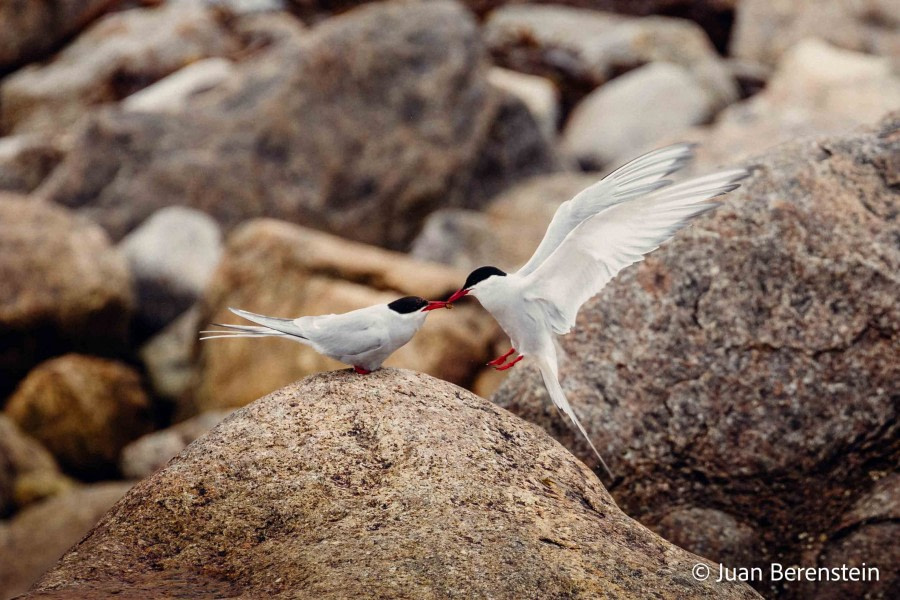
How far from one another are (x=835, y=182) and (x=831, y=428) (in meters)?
1.46

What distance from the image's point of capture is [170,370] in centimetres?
1393

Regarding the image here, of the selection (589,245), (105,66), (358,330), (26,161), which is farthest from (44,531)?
(105,66)

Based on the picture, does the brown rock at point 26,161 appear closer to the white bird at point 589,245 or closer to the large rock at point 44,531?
the large rock at point 44,531

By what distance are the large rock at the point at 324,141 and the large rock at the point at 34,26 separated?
231 inches

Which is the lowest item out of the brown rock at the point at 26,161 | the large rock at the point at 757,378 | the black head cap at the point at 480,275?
the brown rock at the point at 26,161

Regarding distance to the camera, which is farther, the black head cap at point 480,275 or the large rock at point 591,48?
the large rock at point 591,48

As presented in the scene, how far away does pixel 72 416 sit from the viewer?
12.6 metres

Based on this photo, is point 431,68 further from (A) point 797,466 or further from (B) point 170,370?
(A) point 797,466

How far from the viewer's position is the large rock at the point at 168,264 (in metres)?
14.7

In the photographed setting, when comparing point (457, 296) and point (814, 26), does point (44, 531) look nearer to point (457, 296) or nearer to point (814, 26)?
point (457, 296)

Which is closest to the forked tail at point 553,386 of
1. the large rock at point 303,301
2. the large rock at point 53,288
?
the large rock at point 303,301

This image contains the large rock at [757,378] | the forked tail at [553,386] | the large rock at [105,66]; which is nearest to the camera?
the forked tail at [553,386]

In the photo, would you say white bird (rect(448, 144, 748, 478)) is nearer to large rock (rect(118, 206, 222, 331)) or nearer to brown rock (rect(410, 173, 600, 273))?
brown rock (rect(410, 173, 600, 273))

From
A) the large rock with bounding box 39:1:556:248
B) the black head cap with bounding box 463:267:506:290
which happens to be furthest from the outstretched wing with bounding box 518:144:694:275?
the large rock with bounding box 39:1:556:248
